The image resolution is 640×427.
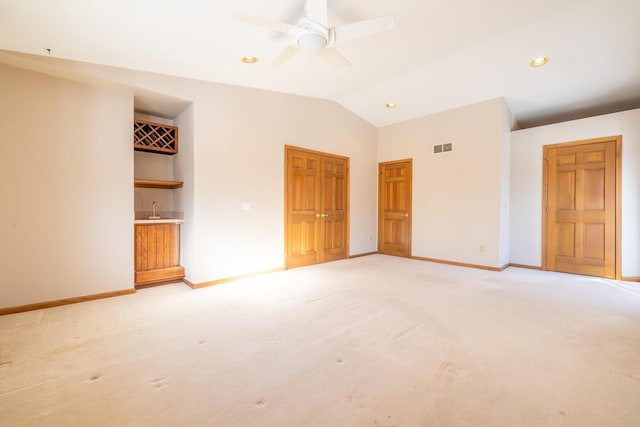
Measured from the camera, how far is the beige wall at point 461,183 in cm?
479

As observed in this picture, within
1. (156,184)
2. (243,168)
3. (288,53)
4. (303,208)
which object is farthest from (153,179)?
(288,53)

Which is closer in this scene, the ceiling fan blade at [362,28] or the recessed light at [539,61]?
the ceiling fan blade at [362,28]

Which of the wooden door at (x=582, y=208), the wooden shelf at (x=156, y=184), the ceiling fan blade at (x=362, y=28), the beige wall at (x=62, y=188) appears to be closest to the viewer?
the ceiling fan blade at (x=362, y=28)

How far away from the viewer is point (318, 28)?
2.39 meters

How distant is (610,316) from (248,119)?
199 inches

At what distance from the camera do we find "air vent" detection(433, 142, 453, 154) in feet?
17.4

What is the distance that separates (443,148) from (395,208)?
1602 millimetres

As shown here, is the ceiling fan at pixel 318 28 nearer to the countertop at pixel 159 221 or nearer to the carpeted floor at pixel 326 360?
the carpeted floor at pixel 326 360

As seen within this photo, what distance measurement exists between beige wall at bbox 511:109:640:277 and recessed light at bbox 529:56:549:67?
151 centimetres

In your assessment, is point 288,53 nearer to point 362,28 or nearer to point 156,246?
point 362,28

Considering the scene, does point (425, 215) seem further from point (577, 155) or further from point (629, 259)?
point (629, 259)

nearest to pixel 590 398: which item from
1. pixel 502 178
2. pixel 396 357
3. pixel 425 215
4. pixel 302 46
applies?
pixel 396 357

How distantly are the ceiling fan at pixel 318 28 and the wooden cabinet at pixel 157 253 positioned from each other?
297 cm

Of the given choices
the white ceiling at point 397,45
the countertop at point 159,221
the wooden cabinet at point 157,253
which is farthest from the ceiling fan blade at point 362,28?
the wooden cabinet at point 157,253
